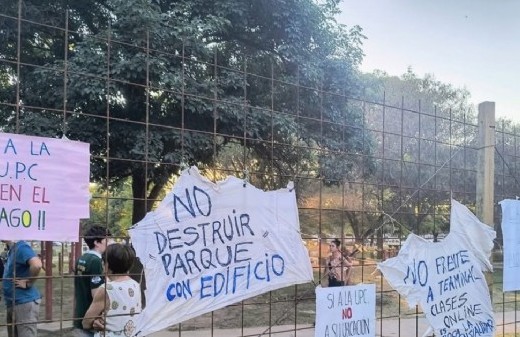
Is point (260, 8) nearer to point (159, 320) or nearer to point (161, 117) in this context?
point (161, 117)

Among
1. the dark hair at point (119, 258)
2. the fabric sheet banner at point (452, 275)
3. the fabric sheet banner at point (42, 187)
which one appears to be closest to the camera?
the fabric sheet banner at point (42, 187)

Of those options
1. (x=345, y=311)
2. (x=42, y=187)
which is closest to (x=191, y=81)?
(x=345, y=311)

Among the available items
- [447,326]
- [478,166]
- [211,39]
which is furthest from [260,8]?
[447,326]

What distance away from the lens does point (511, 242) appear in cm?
593

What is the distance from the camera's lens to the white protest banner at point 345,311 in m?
4.32

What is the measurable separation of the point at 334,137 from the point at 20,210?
826 centimetres

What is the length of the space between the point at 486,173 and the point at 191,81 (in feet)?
15.6

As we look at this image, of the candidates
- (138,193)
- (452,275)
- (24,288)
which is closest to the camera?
(24,288)

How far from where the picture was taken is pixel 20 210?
305 centimetres

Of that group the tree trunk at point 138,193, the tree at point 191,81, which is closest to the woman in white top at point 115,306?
the tree at point 191,81

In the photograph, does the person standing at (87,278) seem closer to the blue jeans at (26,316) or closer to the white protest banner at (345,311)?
the blue jeans at (26,316)

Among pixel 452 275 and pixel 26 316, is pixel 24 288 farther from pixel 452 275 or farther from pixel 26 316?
pixel 452 275

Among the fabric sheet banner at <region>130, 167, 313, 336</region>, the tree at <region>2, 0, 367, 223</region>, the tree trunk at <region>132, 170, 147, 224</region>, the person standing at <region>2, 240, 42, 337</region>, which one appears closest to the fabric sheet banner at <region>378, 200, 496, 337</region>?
the fabric sheet banner at <region>130, 167, 313, 336</region>

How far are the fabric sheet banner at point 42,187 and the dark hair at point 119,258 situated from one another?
0.50 m
